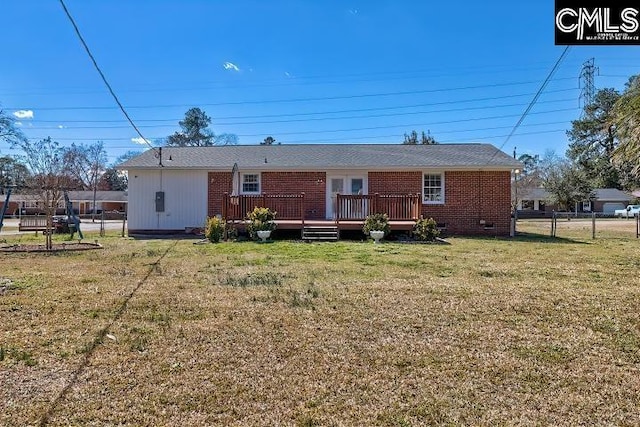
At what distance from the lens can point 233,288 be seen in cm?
656

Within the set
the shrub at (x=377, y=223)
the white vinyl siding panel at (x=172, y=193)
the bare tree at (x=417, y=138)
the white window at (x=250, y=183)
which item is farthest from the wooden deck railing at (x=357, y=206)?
the bare tree at (x=417, y=138)

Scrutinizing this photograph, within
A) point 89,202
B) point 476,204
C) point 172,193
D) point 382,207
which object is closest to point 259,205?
point 382,207

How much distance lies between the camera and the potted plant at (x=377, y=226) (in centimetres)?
1363

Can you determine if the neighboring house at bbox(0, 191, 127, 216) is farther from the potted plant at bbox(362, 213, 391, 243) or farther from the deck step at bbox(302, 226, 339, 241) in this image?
the potted plant at bbox(362, 213, 391, 243)

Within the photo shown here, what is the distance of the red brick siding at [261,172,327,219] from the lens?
675 inches

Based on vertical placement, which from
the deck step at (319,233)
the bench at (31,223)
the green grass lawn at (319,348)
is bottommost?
the green grass lawn at (319,348)

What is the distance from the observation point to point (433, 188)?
1686cm

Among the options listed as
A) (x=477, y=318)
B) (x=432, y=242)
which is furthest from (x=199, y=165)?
(x=477, y=318)

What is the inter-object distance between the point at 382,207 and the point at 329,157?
408 cm

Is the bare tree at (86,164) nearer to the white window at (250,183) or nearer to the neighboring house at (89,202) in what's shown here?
the neighboring house at (89,202)

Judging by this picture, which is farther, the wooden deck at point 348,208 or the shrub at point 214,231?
the wooden deck at point 348,208

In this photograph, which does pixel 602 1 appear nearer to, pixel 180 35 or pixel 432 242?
pixel 432 242

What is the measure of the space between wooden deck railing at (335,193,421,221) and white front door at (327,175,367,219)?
2167 millimetres

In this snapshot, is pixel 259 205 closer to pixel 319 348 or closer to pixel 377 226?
pixel 377 226
